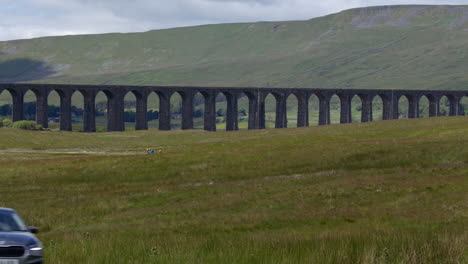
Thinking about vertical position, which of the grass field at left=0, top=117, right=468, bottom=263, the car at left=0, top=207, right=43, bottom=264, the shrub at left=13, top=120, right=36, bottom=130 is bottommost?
the grass field at left=0, top=117, right=468, bottom=263

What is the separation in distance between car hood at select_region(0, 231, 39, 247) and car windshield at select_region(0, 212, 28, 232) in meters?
0.52

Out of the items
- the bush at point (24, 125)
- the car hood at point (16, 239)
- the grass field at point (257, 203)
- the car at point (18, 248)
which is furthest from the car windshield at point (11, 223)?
the bush at point (24, 125)

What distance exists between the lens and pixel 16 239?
13875 millimetres

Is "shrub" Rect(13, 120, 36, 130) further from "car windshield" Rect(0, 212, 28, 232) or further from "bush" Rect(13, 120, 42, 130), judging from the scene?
"car windshield" Rect(0, 212, 28, 232)

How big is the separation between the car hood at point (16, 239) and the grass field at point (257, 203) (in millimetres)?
918

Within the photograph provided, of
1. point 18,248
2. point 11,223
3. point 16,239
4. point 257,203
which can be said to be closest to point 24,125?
point 257,203

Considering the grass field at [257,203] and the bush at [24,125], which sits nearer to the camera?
the grass field at [257,203]

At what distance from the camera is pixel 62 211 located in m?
35.5

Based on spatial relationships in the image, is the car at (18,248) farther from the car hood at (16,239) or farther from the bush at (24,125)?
the bush at (24,125)

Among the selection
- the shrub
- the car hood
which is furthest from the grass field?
the shrub

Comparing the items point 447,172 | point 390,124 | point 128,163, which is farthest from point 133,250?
point 390,124

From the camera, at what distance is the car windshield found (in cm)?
1484

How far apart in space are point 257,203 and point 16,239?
71.0ft

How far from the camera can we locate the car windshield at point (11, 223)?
14.8 m
